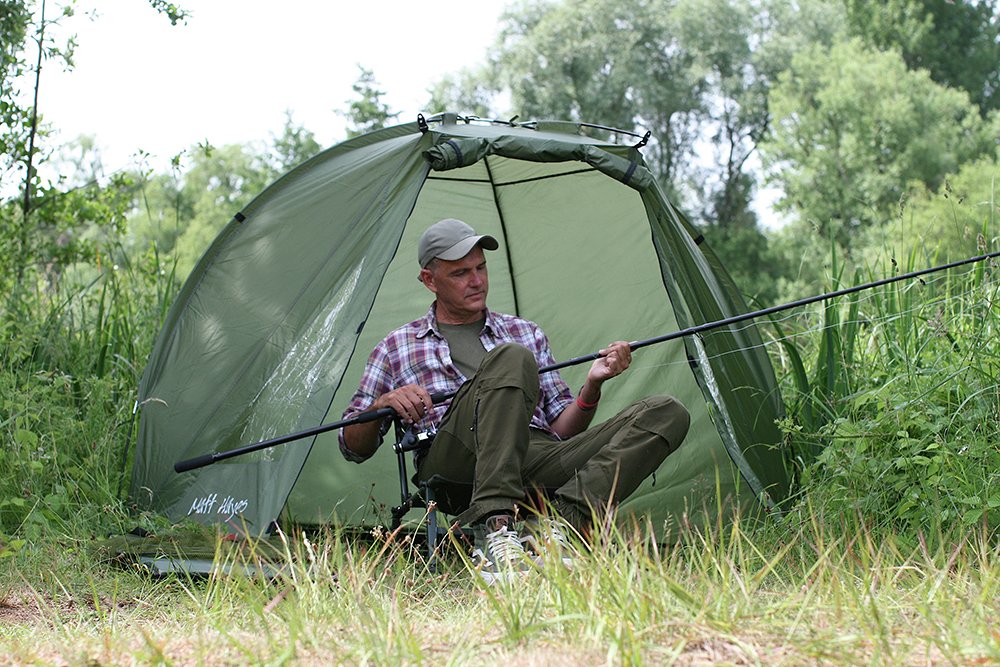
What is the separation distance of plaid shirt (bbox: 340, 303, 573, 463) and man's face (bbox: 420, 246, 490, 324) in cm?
9

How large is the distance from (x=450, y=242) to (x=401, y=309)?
1084 mm

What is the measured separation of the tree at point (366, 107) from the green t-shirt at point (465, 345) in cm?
2102

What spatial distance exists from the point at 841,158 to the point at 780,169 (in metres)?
1.51

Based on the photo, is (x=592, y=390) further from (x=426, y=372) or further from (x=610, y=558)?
(x=610, y=558)

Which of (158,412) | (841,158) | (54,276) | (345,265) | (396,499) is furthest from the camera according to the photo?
(841,158)

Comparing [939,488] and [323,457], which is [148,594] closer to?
[323,457]

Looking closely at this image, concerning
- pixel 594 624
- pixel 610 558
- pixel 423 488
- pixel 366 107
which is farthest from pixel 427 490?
pixel 366 107

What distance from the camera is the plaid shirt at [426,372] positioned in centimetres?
341

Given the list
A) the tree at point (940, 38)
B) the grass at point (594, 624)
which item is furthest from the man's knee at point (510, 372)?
the tree at point (940, 38)

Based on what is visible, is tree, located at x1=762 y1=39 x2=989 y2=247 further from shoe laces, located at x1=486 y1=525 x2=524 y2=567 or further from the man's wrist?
shoe laces, located at x1=486 y1=525 x2=524 y2=567

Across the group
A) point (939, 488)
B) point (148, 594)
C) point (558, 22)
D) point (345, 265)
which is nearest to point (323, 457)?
point (345, 265)

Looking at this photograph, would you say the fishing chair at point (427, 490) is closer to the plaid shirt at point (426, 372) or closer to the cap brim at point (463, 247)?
the plaid shirt at point (426, 372)

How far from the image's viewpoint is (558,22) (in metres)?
23.6

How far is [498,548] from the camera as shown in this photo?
2.64 metres
